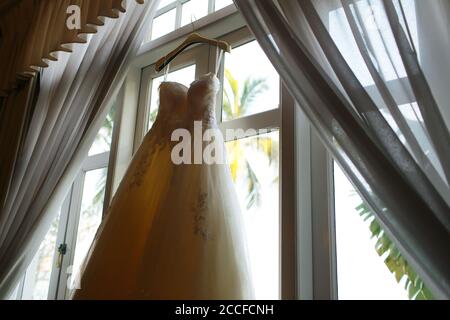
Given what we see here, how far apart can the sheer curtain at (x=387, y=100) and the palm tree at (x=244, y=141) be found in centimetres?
35

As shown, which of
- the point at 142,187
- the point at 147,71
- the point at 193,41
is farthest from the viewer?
the point at 147,71

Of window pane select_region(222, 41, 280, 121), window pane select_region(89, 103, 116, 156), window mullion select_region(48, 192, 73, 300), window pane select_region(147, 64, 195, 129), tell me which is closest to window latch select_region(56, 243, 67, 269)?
window mullion select_region(48, 192, 73, 300)

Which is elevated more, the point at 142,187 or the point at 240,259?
the point at 142,187

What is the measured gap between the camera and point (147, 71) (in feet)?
5.57

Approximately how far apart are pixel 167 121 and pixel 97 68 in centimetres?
55

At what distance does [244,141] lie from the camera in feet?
4.04

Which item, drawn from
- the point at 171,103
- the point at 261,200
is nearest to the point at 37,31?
the point at 171,103

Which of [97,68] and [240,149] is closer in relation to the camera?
A: [240,149]

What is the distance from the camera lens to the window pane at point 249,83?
1.23 metres

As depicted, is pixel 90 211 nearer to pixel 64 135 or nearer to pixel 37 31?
pixel 64 135

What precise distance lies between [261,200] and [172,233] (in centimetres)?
41

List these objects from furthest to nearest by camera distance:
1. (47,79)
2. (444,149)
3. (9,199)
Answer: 1. (47,79)
2. (9,199)
3. (444,149)

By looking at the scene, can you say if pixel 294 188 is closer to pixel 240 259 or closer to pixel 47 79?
pixel 240 259
